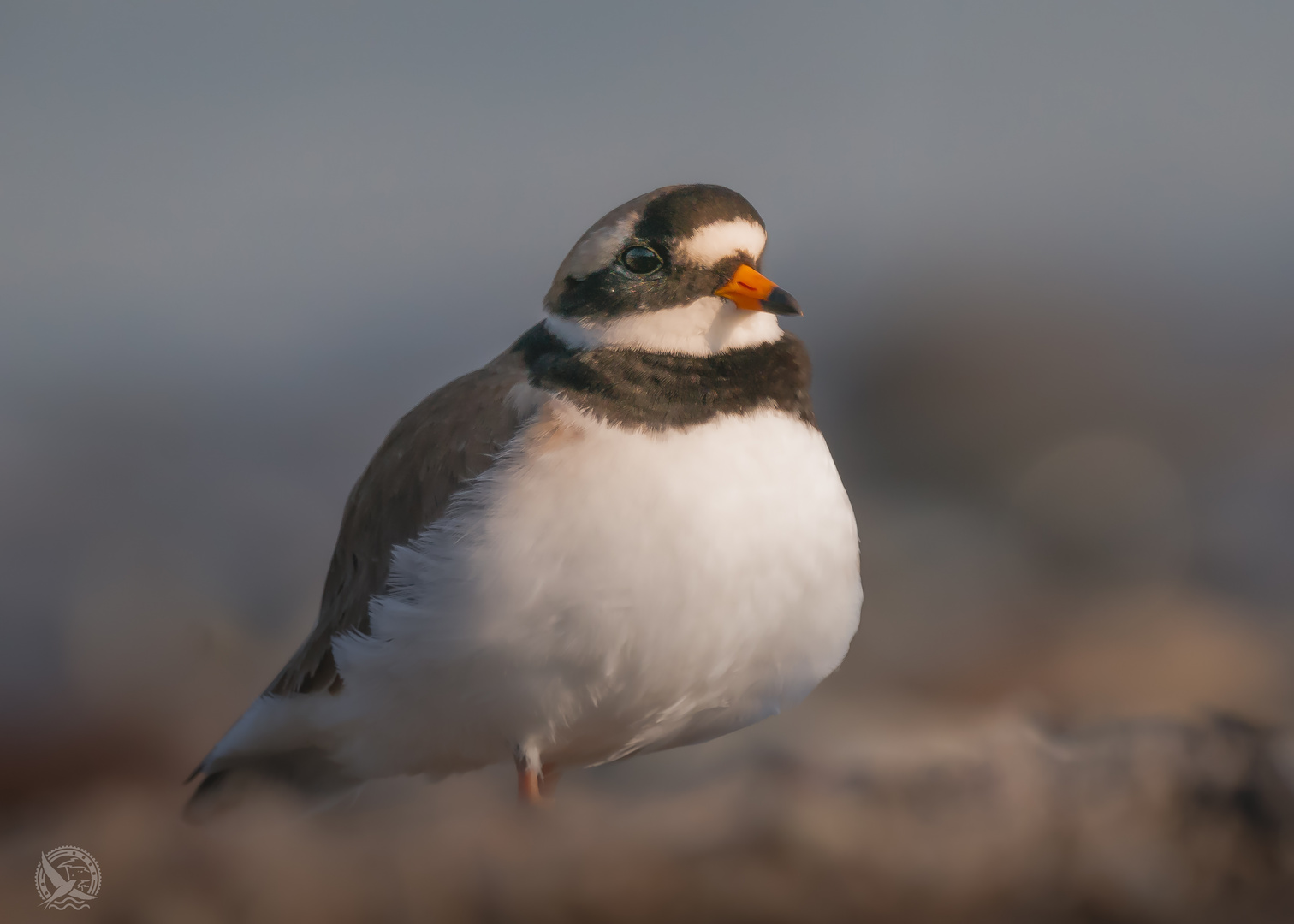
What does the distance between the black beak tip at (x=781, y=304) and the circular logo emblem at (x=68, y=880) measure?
2.09 m

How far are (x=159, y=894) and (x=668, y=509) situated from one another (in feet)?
4.63

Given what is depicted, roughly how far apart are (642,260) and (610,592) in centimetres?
96

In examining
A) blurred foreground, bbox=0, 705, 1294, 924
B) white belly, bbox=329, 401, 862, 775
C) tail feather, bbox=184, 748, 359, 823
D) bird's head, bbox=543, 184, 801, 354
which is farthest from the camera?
tail feather, bbox=184, 748, 359, 823

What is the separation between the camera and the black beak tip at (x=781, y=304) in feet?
9.06

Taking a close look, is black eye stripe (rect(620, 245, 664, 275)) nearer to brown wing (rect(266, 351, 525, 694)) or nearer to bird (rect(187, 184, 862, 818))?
bird (rect(187, 184, 862, 818))

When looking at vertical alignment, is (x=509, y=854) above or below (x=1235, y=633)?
above

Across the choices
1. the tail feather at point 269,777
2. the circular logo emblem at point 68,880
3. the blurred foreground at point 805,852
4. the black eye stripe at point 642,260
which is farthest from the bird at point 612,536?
the circular logo emblem at point 68,880

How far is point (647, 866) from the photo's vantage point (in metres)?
2.04

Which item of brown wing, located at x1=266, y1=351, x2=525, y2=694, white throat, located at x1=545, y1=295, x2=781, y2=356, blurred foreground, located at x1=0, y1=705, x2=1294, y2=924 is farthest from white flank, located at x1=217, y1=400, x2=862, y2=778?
blurred foreground, located at x1=0, y1=705, x2=1294, y2=924

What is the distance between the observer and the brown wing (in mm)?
2924

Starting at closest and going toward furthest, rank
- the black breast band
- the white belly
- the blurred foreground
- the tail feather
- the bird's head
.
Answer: the blurred foreground, the white belly, the black breast band, the bird's head, the tail feather

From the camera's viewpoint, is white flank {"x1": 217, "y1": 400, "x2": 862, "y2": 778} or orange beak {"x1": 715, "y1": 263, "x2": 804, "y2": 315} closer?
white flank {"x1": 217, "y1": 400, "x2": 862, "y2": 778}

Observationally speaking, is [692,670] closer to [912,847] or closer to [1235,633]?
[912,847]

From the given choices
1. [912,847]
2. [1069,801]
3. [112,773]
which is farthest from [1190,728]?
[112,773]
